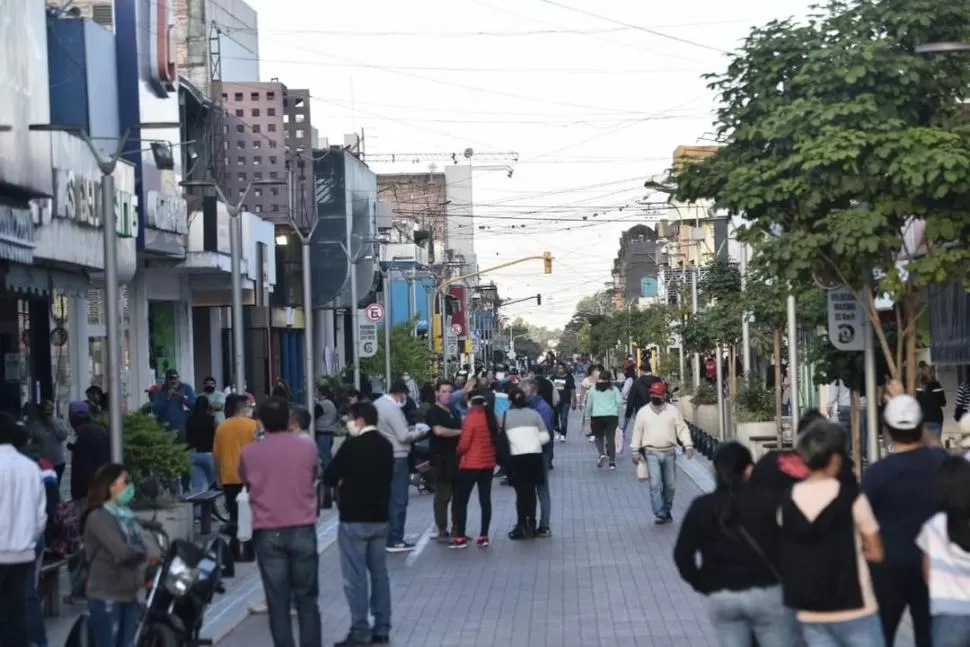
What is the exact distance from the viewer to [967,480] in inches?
317

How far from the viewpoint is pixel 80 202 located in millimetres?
25078

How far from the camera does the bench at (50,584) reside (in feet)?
45.6

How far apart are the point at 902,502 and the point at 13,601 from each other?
5453mm

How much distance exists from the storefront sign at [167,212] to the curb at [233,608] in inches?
573

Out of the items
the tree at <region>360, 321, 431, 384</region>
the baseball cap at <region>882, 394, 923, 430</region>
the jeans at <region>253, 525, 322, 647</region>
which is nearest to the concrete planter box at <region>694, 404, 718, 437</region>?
the tree at <region>360, 321, 431, 384</region>

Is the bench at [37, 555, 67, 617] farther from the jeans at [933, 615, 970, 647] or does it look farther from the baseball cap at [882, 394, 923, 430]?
the jeans at [933, 615, 970, 647]

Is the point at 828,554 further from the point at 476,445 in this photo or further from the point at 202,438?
the point at 202,438

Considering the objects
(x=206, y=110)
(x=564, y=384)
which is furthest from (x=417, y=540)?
(x=206, y=110)

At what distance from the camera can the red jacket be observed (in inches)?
799

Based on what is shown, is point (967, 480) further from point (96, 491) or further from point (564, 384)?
point (564, 384)

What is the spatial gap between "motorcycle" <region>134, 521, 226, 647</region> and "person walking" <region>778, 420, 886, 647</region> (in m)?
4.57

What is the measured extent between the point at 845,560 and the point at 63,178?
1802cm

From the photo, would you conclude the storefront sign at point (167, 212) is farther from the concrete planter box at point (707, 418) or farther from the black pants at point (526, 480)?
the black pants at point (526, 480)

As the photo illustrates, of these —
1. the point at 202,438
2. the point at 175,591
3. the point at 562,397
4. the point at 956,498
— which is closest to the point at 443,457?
the point at 202,438
